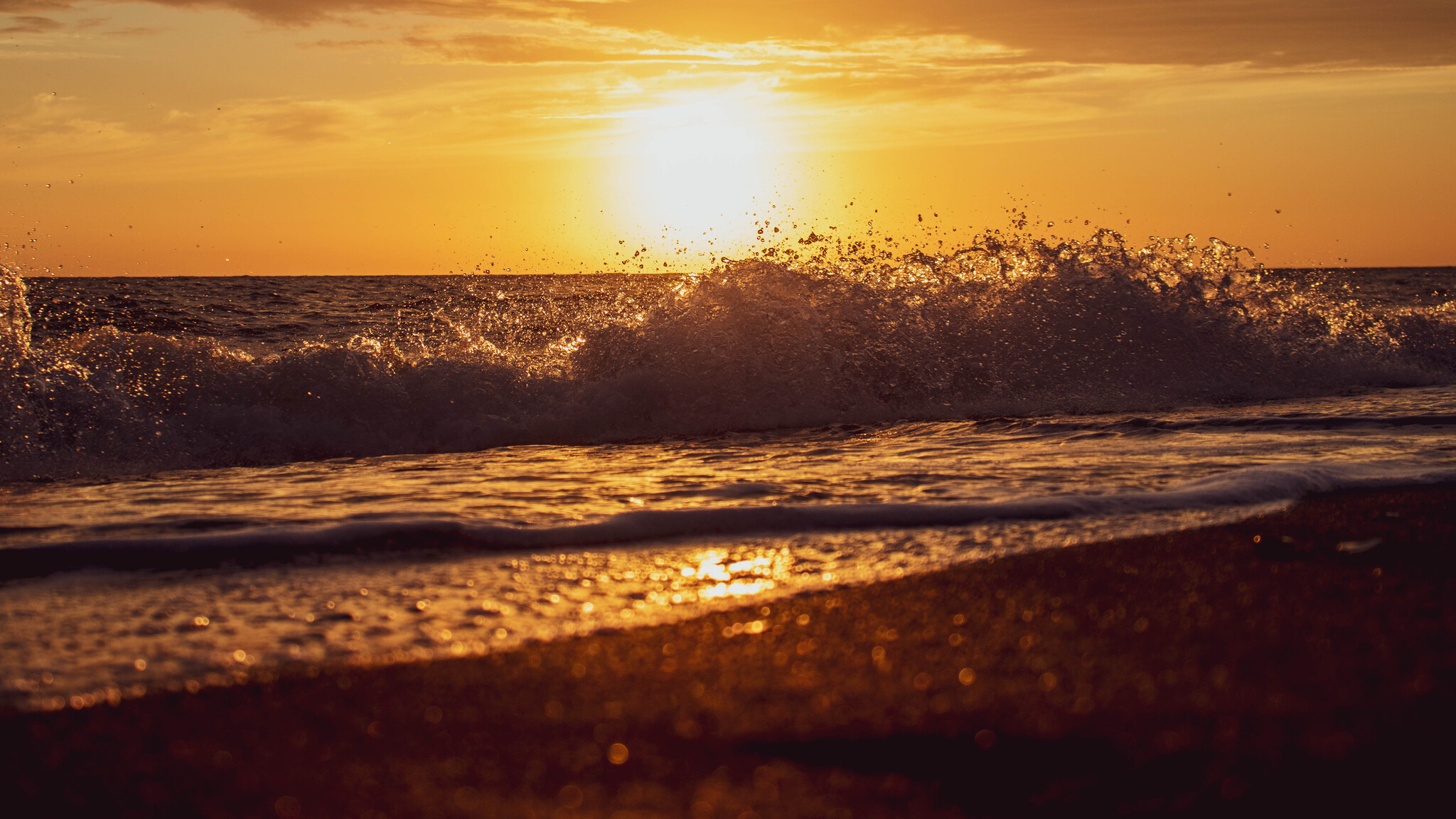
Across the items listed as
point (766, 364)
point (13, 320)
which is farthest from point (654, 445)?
point (13, 320)

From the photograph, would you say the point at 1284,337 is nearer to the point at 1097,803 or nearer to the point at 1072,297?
the point at 1072,297

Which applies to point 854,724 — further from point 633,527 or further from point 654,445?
point 654,445

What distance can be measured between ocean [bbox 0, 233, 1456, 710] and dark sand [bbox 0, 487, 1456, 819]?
0.75ft

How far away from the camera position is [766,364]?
738cm

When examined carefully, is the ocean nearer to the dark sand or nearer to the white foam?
the white foam

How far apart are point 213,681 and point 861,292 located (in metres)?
6.97

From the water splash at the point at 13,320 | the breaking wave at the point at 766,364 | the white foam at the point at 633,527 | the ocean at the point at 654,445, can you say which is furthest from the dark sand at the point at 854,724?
the water splash at the point at 13,320

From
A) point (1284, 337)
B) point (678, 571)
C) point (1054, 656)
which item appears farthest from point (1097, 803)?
point (1284, 337)

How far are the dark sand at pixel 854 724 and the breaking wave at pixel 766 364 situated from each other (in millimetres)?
4041

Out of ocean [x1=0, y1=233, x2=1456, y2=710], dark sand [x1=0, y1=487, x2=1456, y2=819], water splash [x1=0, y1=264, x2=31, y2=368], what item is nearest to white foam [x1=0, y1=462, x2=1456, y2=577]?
ocean [x1=0, y1=233, x2=1456, y2=710]

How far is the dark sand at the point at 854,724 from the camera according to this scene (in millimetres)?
1460

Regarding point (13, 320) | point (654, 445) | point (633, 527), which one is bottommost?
point (654, 445)

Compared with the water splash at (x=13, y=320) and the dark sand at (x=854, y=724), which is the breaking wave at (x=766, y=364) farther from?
the dark sand at (x=854, y=724)

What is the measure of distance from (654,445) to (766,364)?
1.68 meters
